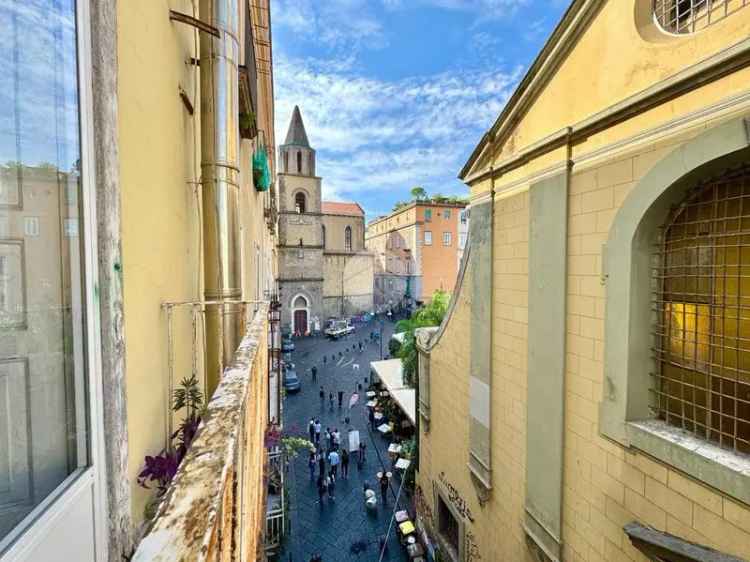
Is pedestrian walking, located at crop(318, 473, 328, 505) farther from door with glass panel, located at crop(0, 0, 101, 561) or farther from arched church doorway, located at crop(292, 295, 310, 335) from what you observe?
arched church doorway, located at crop(292, 295, 310, 335)

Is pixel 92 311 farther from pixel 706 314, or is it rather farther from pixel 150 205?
pixel 706 314

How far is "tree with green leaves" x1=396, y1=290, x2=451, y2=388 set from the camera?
17125mm

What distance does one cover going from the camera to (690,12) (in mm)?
3361

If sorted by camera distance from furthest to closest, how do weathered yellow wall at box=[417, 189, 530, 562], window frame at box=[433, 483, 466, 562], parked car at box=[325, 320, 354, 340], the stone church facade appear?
the stone church facade, parked car at box=[325, 320, 354, 340], window frame at box=[433, 483, 466, 562], weathered yellow wall at box=[417, 189, 530, 562]

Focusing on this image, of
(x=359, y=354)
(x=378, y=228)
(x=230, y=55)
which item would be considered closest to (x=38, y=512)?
(x=230, y=55)

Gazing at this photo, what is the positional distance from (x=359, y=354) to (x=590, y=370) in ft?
87.2

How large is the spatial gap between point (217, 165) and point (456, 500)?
757 cm

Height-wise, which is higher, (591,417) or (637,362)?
(637,362)

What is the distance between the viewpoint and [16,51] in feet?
3.22

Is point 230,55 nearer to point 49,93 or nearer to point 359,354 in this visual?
point 49,93

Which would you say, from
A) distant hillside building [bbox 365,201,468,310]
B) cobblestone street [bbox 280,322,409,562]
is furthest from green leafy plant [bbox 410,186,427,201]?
Answer: cobblestone street [bbox 280,322,409,562]

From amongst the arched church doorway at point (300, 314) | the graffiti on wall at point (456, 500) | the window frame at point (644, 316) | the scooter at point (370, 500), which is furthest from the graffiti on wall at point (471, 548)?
the arched church doorway at point (300, 314)

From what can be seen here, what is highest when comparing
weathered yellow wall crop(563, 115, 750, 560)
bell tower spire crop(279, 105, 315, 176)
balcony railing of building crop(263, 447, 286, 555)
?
bell tower spire crop(279, 105, 315, 176)

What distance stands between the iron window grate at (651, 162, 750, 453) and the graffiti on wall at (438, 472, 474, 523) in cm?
474
